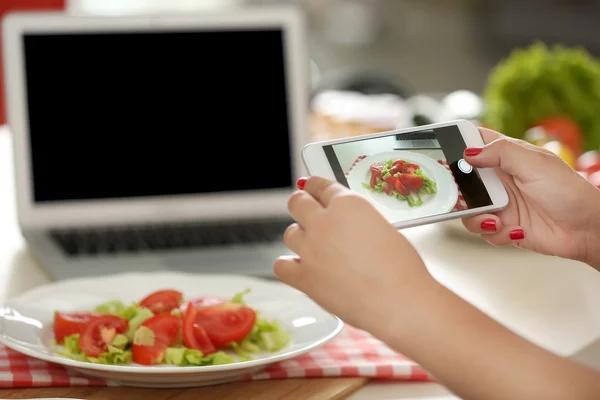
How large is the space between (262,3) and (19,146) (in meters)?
4.42

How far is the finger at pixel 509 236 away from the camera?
949 mm

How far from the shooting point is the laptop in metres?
1.37

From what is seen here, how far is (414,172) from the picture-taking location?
86cm

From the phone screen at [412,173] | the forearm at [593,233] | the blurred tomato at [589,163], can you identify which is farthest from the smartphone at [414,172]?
the blurred tomato at [589,163]

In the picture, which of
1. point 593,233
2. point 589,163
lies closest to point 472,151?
point 593,233

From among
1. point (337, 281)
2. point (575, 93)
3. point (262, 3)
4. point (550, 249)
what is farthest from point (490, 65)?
point (337, 281)

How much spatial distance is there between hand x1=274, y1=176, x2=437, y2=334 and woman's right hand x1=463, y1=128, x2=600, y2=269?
25 cm

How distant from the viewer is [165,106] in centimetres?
144

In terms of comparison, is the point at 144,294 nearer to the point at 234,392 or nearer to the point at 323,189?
the point at 234,392

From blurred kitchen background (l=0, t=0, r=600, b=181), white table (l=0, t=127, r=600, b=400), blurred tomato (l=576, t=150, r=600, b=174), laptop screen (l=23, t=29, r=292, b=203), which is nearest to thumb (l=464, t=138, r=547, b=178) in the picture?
white table (l=0, t=127, r=600, b=400)

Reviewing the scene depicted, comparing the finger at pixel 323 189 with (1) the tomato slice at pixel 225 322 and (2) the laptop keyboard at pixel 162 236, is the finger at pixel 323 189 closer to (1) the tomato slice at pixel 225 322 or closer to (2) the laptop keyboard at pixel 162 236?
(1) the tomato slice at pixel 225 322

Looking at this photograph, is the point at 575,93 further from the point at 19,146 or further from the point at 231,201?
the point at 19,146

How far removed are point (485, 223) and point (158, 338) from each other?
1.20 ft

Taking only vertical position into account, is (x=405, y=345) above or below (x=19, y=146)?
below
